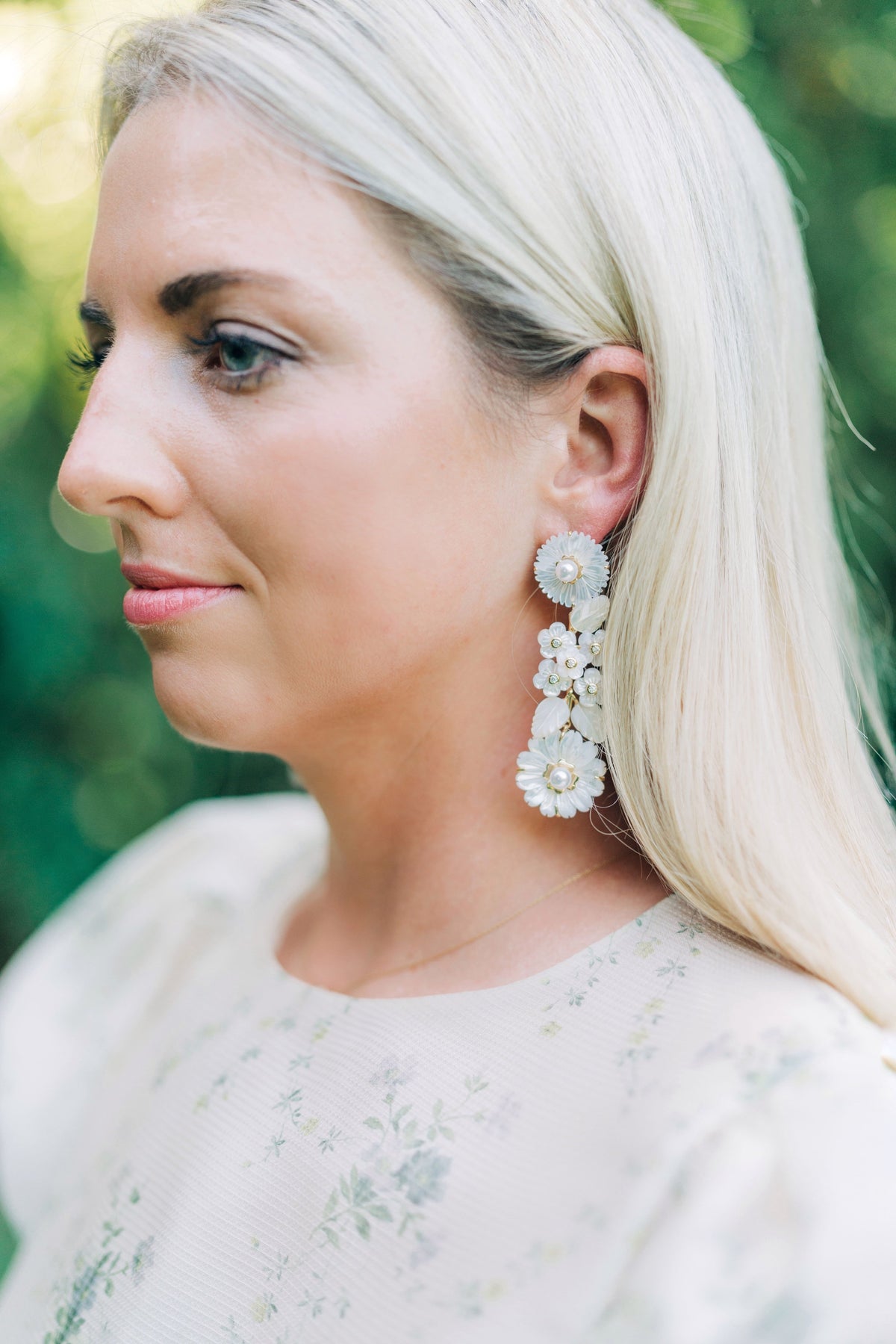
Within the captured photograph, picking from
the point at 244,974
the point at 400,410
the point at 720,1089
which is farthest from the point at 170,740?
the point at 720,1089

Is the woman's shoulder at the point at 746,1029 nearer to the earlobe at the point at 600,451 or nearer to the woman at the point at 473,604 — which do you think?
the woman at the point at 473,604

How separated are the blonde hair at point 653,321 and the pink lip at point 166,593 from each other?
39cm

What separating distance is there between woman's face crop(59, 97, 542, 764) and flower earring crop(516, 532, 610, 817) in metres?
0.05

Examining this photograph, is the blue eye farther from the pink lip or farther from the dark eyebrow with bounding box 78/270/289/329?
the pink lip

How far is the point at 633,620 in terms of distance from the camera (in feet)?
4.10

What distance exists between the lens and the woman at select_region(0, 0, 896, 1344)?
110 cm

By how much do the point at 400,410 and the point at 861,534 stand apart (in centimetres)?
122

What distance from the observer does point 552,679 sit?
1.28 meters

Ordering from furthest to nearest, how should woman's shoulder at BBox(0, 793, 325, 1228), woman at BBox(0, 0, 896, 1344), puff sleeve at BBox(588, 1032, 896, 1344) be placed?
woman's shoulder at BBox(0, 793, 325, 1228) → woman at BBox(0, 0, 896, 1344) → puff sleeve at BBox(588, 1032, 896, 1344)

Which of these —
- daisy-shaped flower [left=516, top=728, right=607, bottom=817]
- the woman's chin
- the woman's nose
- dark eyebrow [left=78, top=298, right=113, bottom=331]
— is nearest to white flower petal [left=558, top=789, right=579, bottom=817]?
daisy-shaped flower [left=516, top=728, right=607, bottom=817]

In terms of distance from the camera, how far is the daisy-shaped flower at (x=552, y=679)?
1.27 meters

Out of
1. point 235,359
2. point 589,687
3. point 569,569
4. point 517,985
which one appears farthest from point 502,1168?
point 235,359

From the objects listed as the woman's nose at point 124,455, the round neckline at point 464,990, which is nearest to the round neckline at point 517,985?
the round neckline at point 464,990

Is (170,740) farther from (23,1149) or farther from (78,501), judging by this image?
(78,501)
